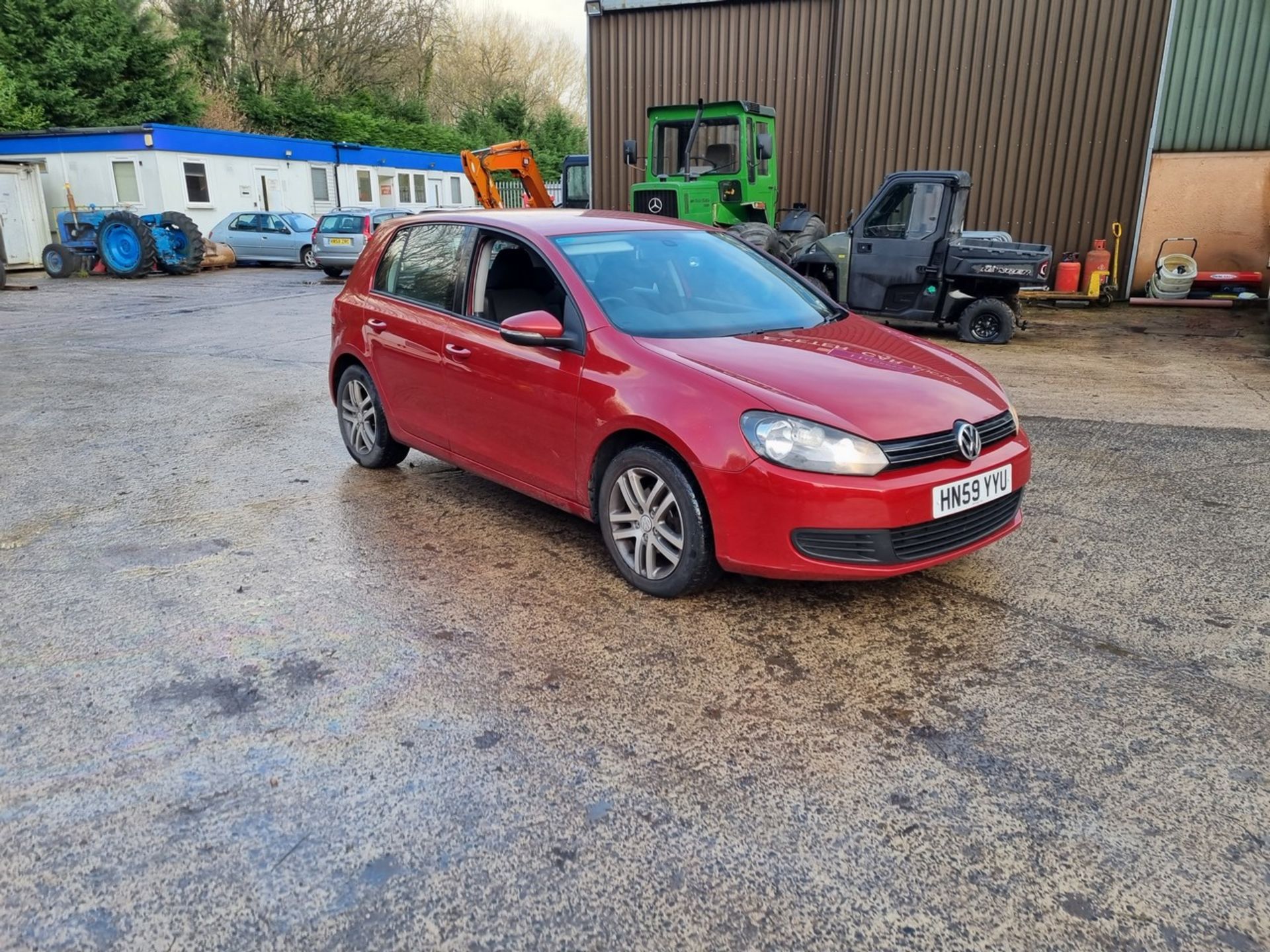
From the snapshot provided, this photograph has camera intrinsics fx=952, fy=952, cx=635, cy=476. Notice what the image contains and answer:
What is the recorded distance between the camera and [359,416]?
5.87 metres

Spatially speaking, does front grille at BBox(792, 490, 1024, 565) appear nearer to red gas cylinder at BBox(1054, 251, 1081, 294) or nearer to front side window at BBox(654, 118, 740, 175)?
front side window at BBox(654, 118, 740, 175)

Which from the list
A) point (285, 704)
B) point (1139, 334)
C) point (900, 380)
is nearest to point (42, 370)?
point (285, 704)

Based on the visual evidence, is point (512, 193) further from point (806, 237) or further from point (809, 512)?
point (809, 512)

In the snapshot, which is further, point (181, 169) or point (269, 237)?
point (181, 169)

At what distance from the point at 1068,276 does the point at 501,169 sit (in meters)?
9.99

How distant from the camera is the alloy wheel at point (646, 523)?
3.84 meters

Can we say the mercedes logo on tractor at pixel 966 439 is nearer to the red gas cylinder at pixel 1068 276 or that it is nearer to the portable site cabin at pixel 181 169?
the red gas cylinder at pixel 1068 276

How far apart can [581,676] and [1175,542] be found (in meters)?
3.08

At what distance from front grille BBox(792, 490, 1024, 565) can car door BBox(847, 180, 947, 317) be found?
817 centimetres

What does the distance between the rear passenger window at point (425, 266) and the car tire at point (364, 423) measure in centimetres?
60

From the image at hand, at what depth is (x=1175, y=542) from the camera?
15.0 feet

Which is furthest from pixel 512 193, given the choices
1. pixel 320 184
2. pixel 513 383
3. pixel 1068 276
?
pixel 513 383

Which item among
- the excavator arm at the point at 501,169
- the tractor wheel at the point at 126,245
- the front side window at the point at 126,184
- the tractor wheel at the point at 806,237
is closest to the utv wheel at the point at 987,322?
the tractor wheel at the point at 806,237

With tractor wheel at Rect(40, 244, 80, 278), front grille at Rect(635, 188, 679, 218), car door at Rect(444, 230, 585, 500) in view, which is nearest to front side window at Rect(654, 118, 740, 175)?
front grille at Rect(635, 188, 679, 218)
